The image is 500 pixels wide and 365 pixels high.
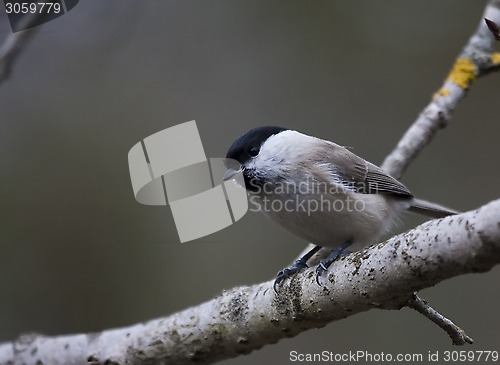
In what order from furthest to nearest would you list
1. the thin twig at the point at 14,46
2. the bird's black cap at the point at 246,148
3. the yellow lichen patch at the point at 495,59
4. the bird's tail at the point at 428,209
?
the yellow lichen patch at the point at 495,59 → the bird's tail at the point at 428,209 → the bird's black cap at the point at 246,148 → the thin twig at the point at 14,46

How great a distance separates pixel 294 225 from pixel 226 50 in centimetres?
340

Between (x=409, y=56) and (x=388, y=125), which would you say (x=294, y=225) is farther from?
(x=409, y=56)

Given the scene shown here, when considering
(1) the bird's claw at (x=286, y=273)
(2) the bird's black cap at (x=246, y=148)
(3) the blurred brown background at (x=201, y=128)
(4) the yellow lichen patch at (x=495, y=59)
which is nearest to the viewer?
(1) the bird's claw at (x=286, y=273)

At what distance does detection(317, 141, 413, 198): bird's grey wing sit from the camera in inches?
109

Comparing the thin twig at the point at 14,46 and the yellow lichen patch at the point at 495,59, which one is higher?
the thin twig at the point at 14,46

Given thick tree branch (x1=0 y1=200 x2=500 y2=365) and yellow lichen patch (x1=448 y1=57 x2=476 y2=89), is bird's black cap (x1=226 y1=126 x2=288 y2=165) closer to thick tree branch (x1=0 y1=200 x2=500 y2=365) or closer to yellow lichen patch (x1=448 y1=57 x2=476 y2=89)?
thick tree branch (x1=0 y1=200 x2=500 y2=365)

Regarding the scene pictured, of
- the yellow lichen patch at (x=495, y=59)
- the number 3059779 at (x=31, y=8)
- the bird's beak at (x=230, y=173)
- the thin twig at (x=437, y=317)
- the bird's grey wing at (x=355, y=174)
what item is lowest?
the thin twig at (x=437, y=317)

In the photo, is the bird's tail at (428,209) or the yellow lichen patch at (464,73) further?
the yellow lichen patch at (464,73)

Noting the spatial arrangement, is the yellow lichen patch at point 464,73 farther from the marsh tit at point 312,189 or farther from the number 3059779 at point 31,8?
the number 3059779 at point 31,8

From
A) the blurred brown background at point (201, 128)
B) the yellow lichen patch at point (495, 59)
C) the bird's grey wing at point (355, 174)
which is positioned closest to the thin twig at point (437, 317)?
the bird's grey wing at point (355, 174)

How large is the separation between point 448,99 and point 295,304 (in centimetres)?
177

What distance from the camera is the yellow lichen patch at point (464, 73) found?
10.8 ft

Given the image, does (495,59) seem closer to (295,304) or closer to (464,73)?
(464,73)

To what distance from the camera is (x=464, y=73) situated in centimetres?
331
